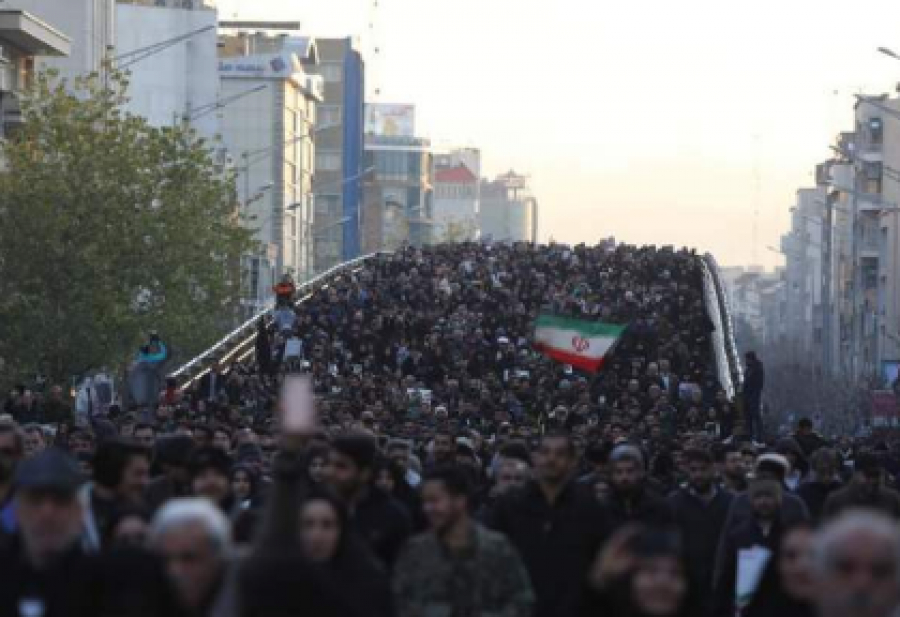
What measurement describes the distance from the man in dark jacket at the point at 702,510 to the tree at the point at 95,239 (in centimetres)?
3524

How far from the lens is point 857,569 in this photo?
9.13 metres

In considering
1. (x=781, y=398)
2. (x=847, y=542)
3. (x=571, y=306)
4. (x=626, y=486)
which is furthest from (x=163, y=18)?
(x=847, y=542)

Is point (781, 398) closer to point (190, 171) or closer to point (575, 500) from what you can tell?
point (190, 171)

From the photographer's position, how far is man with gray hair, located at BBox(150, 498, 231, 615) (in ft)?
34.0

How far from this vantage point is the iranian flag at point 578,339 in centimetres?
4497

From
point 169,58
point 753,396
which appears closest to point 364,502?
point 753,396

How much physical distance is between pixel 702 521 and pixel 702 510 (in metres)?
0.17

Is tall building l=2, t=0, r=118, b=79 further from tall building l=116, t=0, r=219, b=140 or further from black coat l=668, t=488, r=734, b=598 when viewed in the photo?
black coat l=668, t=488, r=734, b=598

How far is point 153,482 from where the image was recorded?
1694 centimetres

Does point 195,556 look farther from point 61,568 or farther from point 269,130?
point 269,130

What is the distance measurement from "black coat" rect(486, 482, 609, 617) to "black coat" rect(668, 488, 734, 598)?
2874mm

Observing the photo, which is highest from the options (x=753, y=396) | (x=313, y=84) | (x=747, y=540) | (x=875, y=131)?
(x=313, y=84)

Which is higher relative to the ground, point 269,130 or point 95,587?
point 269,130

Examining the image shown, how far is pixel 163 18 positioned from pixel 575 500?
11146 cm
